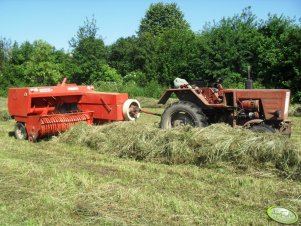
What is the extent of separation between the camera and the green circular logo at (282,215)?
4102 millimetres

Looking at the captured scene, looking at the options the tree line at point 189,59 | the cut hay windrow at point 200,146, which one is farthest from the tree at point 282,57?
the cut hay windrow at point 200,146

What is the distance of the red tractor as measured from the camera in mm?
7836

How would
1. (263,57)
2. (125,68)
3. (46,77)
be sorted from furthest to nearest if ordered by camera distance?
(125,68), (46,77), (263,57)

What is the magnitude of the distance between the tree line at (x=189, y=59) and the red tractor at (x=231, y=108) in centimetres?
867

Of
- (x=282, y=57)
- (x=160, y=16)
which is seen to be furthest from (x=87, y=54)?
(x=160, y=16)

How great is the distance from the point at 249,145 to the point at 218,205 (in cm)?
199

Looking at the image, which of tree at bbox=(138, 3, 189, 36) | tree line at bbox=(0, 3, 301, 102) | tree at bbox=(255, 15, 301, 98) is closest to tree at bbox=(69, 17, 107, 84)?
tree line at bbox=(0, 3, 301, 102)

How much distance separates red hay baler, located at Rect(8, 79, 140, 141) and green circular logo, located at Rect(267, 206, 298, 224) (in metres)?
5.43

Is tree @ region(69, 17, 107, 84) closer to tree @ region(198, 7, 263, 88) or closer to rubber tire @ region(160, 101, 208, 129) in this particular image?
tree @ region(198, 7, 263, 88)

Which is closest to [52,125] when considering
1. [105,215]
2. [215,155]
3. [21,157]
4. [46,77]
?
[21,157]

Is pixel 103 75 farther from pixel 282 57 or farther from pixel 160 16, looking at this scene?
pixel 160 16

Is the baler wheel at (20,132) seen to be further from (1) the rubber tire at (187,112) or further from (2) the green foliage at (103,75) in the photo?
(2) the green foliage at (103,75)

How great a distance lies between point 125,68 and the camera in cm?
3678

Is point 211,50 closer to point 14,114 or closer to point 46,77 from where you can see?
point 46,77
